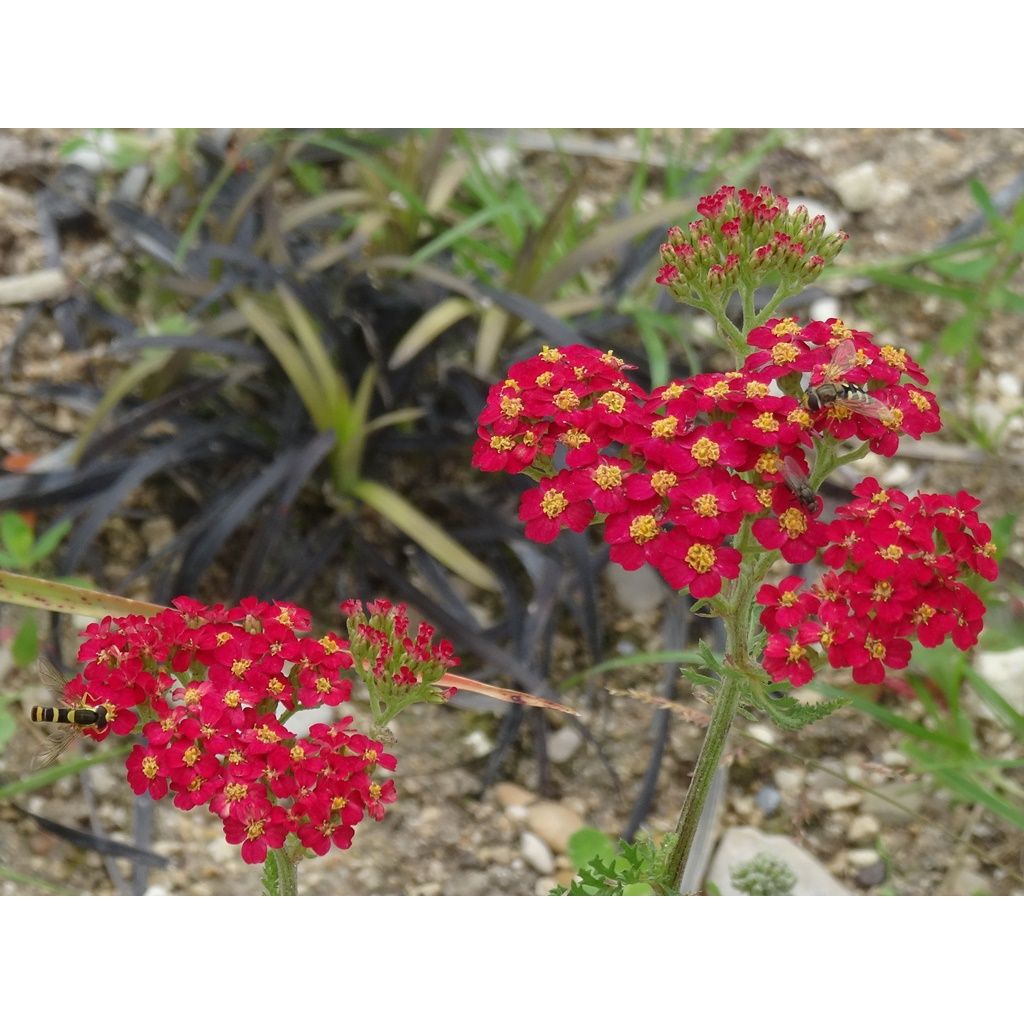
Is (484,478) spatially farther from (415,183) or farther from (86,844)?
(86,844)

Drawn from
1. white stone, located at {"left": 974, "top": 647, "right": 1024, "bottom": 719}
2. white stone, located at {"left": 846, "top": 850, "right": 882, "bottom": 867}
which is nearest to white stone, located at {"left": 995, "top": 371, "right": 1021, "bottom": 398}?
white stone, located at {"left": 974, "top": 647, "right": 1024, "bottom": 719}

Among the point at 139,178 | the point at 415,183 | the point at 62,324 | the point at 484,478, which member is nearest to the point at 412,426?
the point at 484,478

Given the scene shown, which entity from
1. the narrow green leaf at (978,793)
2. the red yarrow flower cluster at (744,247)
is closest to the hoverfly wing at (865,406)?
the red yarrow flower cluster at (744,247)

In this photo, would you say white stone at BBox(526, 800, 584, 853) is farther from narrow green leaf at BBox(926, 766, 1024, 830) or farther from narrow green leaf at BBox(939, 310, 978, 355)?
narrow green leaf at BBox(939, 310, 978, 355)

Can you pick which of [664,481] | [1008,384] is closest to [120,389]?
[664,481]

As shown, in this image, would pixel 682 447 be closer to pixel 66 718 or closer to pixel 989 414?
pixel 66 718
